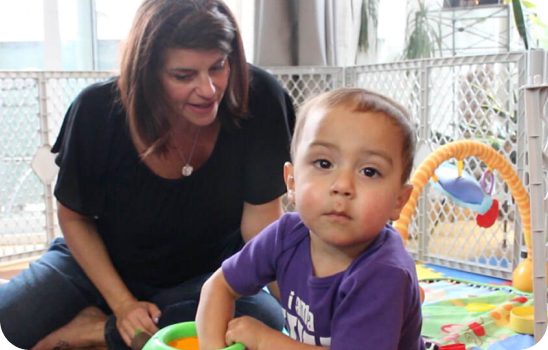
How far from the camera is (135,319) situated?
3.53 feet

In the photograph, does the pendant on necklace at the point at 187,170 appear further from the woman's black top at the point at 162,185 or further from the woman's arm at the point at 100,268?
the woman's arm at the point at 100,268

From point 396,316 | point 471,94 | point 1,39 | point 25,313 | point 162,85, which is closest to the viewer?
point 396,316

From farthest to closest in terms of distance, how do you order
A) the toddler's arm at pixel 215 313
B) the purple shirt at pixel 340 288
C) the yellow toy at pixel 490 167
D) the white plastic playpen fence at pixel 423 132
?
the white plastic playpen fence at pixel 423 132
the yellow toy at pixel 490 167
the toddler's arm at pixel 215 313
the purple shirt at pixel 340 288

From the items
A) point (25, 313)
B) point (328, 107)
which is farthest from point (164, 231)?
point (328, 107)

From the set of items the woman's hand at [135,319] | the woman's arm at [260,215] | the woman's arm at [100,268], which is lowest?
the woman's hand at [135,319]

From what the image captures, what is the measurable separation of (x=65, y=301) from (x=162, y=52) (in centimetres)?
52

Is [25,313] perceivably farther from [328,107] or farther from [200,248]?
[328,107]

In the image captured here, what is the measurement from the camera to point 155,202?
3.84ft

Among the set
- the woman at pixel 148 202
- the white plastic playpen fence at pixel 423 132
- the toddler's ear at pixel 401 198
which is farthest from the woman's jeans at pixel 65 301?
the white plastic playpen fence at pixel 423 132

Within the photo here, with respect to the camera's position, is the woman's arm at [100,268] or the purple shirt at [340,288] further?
the woman's arm at [100,268]

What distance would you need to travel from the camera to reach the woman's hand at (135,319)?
1.06 m

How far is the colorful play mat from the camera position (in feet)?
4.02

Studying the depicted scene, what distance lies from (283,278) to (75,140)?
557mm

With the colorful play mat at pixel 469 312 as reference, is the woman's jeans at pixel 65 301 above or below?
Answer: above
